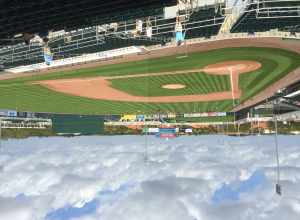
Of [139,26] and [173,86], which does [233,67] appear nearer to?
[173,86]

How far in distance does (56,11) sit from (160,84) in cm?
2886

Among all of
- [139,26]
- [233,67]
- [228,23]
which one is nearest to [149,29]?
[139,26]

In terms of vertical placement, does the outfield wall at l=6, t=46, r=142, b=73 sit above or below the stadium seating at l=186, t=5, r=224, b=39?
below

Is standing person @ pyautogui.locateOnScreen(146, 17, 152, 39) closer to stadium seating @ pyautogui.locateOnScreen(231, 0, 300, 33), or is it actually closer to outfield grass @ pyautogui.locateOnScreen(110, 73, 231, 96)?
outfield grass @ pyautogui.locateOnScreen(110, 73, 231, 96)

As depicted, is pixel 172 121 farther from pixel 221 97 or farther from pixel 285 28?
pixel 285 28

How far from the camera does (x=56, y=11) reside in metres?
23.0

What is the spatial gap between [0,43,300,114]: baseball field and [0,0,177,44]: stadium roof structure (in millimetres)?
20014

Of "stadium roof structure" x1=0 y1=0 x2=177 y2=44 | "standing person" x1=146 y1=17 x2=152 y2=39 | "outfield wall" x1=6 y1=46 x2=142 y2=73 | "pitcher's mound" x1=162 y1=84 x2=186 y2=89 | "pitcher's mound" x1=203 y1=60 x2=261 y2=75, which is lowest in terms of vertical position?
"pitcher's mound" x1=162 y1=84 x2=186 y2=89

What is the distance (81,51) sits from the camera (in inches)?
2031

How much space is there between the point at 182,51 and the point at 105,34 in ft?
34.5

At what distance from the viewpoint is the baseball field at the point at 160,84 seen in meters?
43.8

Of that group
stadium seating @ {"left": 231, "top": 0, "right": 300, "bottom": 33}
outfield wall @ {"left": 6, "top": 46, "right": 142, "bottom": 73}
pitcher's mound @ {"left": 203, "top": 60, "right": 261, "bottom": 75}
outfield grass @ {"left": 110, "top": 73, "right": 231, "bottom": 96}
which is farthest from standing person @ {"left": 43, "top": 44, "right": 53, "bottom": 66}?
stadium seating @ {"left": 231, "top": 0, "right": 300, "bottom": 33}

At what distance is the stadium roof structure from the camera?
21422 mm

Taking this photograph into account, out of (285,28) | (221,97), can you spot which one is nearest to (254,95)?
(221,97)
